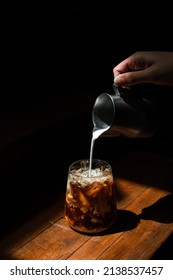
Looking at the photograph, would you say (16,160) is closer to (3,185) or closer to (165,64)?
(3,185)

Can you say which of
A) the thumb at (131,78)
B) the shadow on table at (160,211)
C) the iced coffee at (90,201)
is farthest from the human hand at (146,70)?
the shadow on table at (160,211)

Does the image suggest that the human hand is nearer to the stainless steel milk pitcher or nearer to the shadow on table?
the stainless steel milk pitcher

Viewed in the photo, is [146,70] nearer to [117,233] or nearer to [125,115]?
[125,115]

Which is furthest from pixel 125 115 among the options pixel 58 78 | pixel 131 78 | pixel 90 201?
pixel 58 78

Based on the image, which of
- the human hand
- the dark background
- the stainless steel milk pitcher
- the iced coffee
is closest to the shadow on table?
the iced coffee
